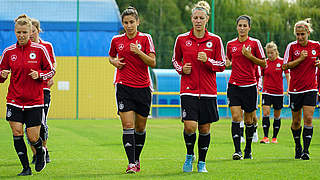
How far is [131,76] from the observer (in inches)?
338

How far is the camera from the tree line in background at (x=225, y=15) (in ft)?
127

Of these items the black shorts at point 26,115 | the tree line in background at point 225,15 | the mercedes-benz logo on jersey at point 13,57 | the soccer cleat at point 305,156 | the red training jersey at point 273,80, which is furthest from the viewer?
the tree line in background at point 225,15

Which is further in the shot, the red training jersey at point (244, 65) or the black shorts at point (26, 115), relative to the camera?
the red training jersey at point (244, 65)

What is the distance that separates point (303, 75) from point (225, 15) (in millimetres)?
35444

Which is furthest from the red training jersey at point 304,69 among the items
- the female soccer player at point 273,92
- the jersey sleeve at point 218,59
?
the female soccer player at point 273,92

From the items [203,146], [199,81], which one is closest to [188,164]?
[203,146]

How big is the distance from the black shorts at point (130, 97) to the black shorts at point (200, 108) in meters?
0.52

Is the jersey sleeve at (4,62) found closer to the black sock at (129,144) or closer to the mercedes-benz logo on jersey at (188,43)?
the black sock at (129,144)

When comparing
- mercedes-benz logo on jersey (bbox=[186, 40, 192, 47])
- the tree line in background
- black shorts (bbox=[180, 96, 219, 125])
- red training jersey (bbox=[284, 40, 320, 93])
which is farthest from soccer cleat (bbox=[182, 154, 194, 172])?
the tree line in background

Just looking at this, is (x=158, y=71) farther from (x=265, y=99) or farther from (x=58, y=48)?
(x=265, y=99)

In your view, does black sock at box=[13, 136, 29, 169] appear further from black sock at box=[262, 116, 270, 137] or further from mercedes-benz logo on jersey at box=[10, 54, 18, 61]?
black sock at box=[262, 116, 270, 137]

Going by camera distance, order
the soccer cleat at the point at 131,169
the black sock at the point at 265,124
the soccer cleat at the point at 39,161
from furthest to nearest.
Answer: the black sock at the point at 265,124
the soccer cleat at the point at 39,161
the soccer cleat at the point at 131,169

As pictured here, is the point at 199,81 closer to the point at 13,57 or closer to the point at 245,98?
the point at 245,98

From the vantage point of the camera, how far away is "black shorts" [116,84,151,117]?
28.1 ft
